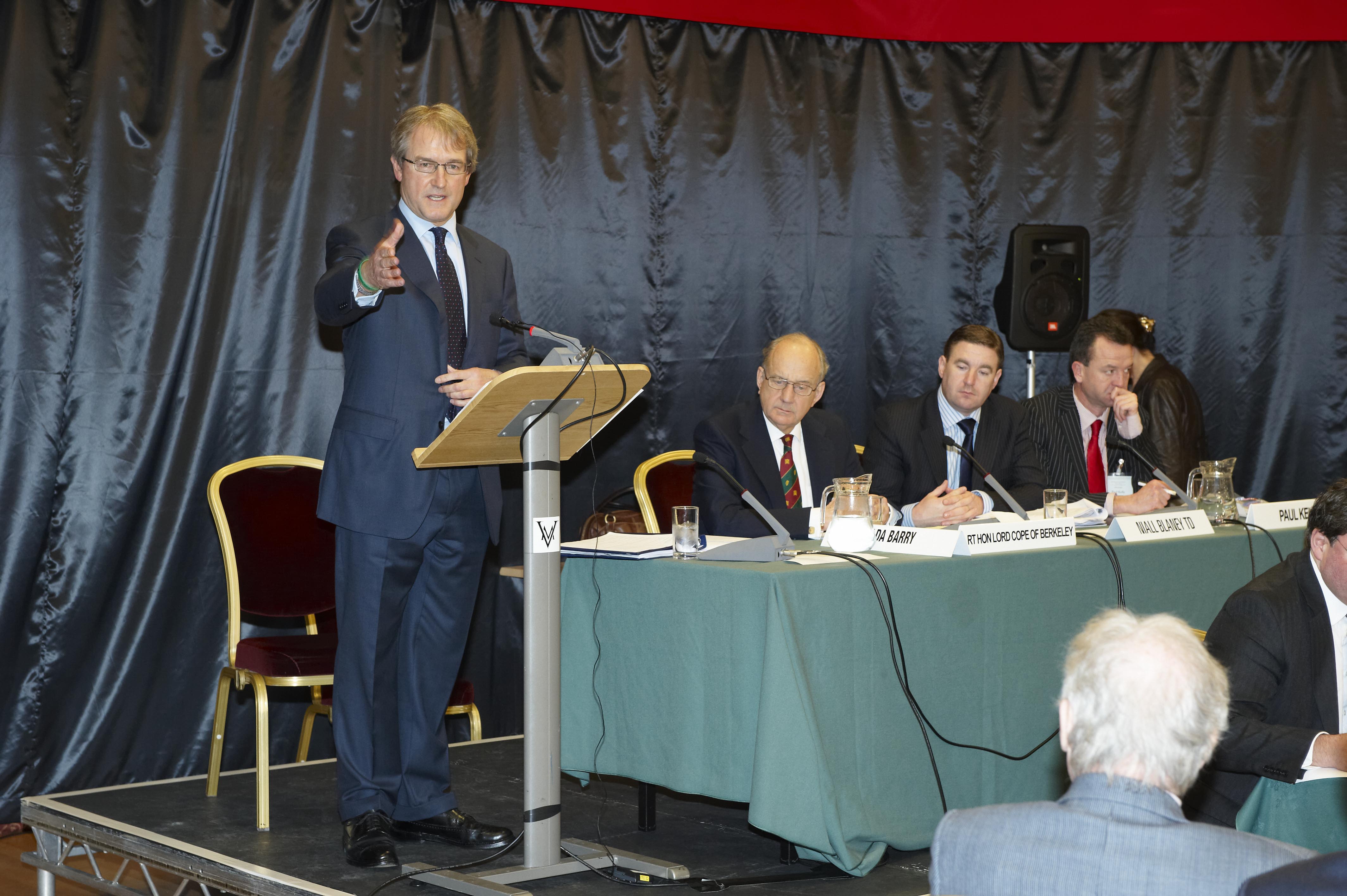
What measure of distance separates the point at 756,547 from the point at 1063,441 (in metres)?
1.95

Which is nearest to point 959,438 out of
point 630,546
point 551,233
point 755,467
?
point 755,467

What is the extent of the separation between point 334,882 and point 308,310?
7.09 feet

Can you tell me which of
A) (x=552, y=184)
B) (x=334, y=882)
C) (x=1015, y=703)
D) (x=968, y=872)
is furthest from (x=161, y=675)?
(x=968, y=872)

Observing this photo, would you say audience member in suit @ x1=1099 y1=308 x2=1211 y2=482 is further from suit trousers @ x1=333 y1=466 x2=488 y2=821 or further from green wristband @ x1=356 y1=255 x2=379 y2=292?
green wristband @ x1=356 y1=255 x2=379 y2=292

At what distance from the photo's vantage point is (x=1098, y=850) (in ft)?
4.27

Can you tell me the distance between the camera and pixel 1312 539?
8.01ft

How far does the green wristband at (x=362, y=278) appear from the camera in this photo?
9.04ft

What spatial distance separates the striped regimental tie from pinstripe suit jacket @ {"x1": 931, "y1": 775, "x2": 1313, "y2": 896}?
8.46 feet

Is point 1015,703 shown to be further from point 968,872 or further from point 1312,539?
point 968,872

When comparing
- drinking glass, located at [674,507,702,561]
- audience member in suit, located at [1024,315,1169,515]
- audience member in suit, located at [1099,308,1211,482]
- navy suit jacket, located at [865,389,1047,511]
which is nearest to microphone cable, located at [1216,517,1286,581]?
audience member in suit, located at [1024,315,1169,515]

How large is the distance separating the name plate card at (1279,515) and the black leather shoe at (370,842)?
2.70 meters

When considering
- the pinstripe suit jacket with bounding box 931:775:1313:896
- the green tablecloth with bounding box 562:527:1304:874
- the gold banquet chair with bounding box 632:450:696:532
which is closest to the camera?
the pinstripe suit jacket with bounding box 931:775:1313:896

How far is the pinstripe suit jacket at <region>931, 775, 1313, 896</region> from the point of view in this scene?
1.27 metres

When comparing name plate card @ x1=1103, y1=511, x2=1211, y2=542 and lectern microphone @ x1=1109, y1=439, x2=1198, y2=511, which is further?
lectern microphone @ x1=1109, y1=439, x2=1198, y2=511
